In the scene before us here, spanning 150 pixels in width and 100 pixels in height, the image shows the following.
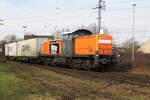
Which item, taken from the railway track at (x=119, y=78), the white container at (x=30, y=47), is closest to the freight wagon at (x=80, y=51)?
the white container at (x=30, y=47)

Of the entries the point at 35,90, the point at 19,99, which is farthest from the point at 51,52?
the point at 19,99

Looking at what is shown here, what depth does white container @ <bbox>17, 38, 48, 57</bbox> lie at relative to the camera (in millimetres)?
45875

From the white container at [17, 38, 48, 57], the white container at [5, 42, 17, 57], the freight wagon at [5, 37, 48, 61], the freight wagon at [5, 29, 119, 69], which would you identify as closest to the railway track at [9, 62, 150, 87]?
the freight wagon at [5, 29, 119, 69]

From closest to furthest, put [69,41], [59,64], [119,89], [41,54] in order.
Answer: [119,89], [69,41], [59,64], [41,54]

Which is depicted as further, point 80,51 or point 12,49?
point 12,49

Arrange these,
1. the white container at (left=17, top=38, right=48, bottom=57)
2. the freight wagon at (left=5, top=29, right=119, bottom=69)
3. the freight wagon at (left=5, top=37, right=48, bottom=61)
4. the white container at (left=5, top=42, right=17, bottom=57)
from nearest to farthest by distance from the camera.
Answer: the freight wagon at (left=5, top=29, right=119, bottom=69) → the white container at (left=17, top=38, right=48, bottom=57) → the freight wagon at (left=5, top=37, right=48, bottom=61) → the white container at (left=5, top=42, right=17, bottom=57)

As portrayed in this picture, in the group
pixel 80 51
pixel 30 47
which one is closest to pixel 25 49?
pixel 30 47

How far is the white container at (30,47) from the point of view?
4588 centimetres

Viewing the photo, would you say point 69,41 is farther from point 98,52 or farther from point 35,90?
point 35,90

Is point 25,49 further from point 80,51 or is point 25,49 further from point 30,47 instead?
point 80,51

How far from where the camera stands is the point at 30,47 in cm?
4862

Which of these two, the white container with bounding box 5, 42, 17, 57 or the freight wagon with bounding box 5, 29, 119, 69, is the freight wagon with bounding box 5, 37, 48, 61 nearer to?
the white container with bounding box 5, 42, 17, 57

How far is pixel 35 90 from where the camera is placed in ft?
50.5

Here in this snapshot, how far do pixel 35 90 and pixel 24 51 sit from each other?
128 ft
